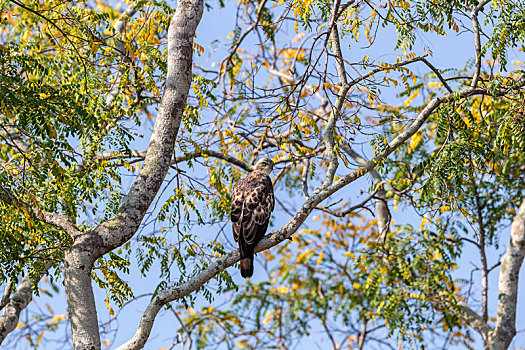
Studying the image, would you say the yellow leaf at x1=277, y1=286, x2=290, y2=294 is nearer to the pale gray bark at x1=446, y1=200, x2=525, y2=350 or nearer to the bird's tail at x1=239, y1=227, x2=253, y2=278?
the pale gray bark at x1=446, y1=200, x2=525, y2=350

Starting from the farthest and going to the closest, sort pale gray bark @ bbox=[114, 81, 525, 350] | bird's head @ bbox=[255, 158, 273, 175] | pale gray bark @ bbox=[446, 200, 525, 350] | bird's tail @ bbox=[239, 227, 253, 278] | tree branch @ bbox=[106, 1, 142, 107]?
pale gray bark @ bbox=[446, 200, 525, 350]
tree branch @ bbox=[106, 1, 142, 107]
bird's head @ bbox=[255, 158, 273, 175]
bird's tail @ bbox=[239, 227, 253, 278]
pale gray bark @ bbox=[114, 81, 525, 350]

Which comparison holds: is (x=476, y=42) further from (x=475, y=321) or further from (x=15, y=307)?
(x=15, y=307)

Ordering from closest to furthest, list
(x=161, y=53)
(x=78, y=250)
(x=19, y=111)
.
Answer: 1. (x=78, y=250)
2. (x=19, y=111)
3. (x=161, y=53)

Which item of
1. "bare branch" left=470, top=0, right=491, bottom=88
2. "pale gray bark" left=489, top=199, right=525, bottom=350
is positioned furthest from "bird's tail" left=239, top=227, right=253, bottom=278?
"pale gray bark" left=489, top=199, right=525, bottom=350

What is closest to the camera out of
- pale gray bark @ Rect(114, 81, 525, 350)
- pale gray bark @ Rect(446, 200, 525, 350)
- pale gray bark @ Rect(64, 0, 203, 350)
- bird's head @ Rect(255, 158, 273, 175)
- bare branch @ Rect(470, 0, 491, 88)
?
pale gray bark @ Rect(114, 81, 525, 350)

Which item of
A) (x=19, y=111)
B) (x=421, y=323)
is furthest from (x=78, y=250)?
(x=421, y=323)

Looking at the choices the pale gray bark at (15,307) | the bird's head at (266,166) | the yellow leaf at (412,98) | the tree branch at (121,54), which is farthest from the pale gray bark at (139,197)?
the yellow leaf at (412,98)

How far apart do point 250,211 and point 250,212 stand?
0.01m

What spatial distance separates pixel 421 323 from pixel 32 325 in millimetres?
4874

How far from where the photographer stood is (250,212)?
6000mm

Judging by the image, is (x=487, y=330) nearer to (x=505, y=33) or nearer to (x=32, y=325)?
(x=505, y=33)

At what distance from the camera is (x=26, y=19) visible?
8.49 m

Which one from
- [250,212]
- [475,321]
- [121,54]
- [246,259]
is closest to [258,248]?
[246,259]

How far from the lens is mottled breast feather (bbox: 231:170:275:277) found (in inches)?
223
